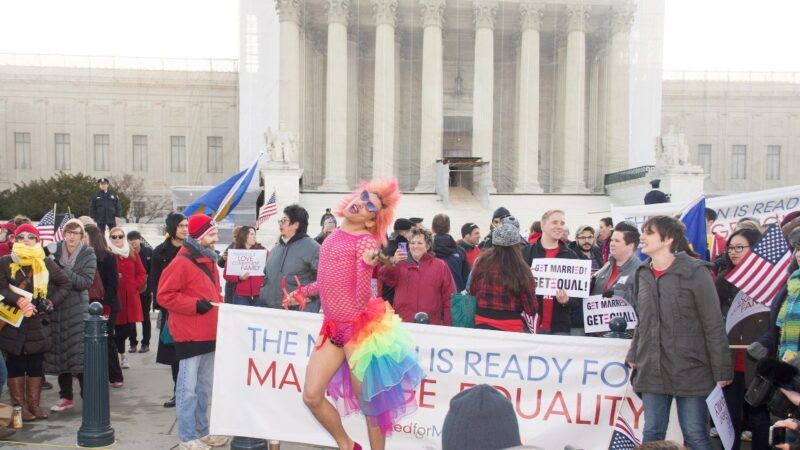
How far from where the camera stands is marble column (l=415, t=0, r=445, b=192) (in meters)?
36.0

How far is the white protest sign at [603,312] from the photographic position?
20.9 ft

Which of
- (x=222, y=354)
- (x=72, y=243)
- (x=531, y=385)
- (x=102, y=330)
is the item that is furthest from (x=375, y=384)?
(x=72, y=243)

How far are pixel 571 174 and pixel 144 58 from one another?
111 ft

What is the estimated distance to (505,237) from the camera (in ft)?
19.3

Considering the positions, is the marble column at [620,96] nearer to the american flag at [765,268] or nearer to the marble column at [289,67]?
the marble column at [289,67]

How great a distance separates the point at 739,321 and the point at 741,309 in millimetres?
106

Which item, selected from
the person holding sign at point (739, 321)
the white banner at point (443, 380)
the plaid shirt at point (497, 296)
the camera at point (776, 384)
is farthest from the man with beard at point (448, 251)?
the camera at point (776, 384)

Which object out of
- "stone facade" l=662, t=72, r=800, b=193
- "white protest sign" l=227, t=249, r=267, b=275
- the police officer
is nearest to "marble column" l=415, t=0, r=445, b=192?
the police officer

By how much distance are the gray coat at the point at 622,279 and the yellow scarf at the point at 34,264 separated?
533cm

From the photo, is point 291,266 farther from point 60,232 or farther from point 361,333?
point 60,232

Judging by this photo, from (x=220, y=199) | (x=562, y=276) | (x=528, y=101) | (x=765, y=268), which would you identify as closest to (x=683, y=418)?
(x=765, y=268)

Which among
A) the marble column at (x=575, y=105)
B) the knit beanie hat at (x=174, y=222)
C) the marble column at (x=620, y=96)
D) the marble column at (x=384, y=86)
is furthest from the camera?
the marble column at (x=620, y=96)

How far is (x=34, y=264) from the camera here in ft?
23.2

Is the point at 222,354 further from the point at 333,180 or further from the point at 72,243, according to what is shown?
the point at 333,180
